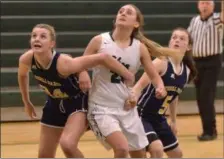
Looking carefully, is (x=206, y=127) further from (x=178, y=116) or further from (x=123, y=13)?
(x=123, y=13)

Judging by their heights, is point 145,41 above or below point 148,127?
above

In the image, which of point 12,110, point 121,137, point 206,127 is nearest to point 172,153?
point 121,137

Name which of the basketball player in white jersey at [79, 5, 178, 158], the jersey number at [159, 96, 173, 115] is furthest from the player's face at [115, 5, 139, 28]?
the jersey number at [159, 96, 173, 115]

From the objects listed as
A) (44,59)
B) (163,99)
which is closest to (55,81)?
(44,59)

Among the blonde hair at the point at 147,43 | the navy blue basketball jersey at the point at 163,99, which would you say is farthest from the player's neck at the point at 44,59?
the navy blue basketball jersey at the point at 163,99

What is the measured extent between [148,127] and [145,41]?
2.08ft

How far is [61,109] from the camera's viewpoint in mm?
3539

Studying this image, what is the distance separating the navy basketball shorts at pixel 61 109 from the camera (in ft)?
11.5

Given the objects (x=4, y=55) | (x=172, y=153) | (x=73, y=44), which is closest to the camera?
(x=172, y=153)

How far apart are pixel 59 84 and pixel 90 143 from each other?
2.10 meters

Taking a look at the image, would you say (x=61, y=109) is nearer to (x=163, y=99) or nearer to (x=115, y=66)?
(x=115, y=66)

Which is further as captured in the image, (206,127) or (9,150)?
(206,127)

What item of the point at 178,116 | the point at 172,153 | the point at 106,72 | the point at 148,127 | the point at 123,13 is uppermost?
the point at 123,13

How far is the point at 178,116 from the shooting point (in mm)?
6426
